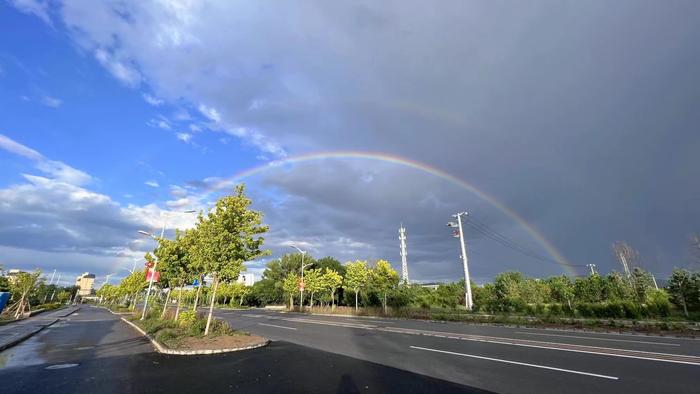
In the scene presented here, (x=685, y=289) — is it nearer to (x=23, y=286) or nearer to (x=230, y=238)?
(x=230, y=238)

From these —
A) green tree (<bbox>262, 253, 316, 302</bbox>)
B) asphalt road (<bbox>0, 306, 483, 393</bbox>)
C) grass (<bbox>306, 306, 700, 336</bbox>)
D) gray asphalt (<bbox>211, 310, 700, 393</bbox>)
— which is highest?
green tree (<bbox>262, 253, 316, 302</bbox>)

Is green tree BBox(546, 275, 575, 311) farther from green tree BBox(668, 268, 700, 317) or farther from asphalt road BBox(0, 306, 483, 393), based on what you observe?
asphalt road BBox(0, 306, 483, 393)

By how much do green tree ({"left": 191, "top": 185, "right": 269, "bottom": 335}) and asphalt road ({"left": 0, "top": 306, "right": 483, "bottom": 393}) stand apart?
14.4ft

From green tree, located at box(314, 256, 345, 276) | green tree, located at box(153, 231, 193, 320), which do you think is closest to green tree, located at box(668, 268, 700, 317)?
green tree, located at box(153, 231, 193, 320)

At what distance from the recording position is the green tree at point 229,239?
54.5 ft

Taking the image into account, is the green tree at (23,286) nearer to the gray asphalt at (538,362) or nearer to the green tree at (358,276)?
the green tree at (358,276)

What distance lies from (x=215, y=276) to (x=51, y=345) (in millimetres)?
8306

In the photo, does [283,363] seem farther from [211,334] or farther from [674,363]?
[674,363]

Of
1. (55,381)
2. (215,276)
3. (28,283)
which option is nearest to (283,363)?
(55,381)

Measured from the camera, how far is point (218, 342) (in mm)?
14883

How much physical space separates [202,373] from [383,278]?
3776cm

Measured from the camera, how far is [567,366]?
10.4 metres

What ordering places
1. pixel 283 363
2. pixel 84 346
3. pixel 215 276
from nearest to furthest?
pixel 283 363 → pixel 84 346 → pixel 215 276

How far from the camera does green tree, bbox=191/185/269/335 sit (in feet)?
54.5
